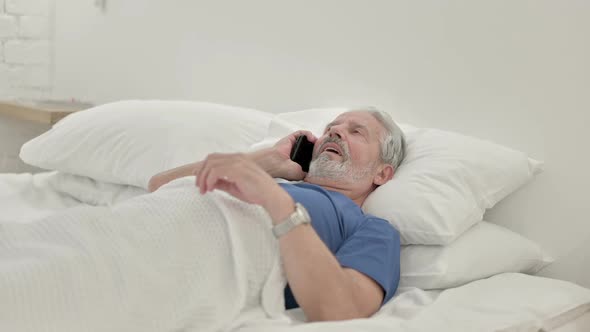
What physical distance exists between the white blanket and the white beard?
310mm

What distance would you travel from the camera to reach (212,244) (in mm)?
1163

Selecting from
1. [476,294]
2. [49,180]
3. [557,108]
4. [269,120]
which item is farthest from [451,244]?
[49,180]

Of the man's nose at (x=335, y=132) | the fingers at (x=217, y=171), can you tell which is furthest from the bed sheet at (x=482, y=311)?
the man's nose at (x=335, y=132)

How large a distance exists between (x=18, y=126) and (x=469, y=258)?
81.0 inches

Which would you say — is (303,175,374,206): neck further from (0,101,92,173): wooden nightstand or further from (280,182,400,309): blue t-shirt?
(0,101,92,173): wooden nightstand

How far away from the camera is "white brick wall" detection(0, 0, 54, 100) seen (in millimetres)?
2967

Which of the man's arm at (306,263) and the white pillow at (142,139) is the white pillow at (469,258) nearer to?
the man's arm at (306,263)

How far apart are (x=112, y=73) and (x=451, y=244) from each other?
1.92 metres

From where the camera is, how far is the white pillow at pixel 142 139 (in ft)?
5.92

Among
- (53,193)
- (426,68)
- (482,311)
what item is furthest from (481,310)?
(53,193)

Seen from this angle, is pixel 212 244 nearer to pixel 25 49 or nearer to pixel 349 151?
pixel 349 151

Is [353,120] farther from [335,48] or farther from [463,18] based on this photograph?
[335,48]

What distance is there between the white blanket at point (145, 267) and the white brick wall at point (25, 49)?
78.6 inches

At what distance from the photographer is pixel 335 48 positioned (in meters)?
2.04
